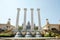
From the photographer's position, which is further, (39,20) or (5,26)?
(5,26)

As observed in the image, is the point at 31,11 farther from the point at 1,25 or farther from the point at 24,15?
the point at 1,25

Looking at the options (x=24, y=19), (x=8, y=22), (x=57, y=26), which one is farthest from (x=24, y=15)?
(x=57, y=26)

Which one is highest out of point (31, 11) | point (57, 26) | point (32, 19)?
point (31, 11)

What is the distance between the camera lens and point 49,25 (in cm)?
4012

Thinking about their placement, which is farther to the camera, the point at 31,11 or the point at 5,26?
the point at 5,26

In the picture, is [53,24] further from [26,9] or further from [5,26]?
[5,26]

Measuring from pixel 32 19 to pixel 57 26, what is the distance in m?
11.2

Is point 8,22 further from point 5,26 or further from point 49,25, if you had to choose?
point 49,25

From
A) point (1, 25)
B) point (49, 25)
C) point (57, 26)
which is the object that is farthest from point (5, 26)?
point (57, 26)

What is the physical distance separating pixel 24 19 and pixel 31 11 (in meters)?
3.72

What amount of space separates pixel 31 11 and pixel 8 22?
409 inches

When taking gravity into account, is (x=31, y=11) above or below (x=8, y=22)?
above

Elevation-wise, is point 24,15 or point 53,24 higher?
point 24,15

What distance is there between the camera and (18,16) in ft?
117
